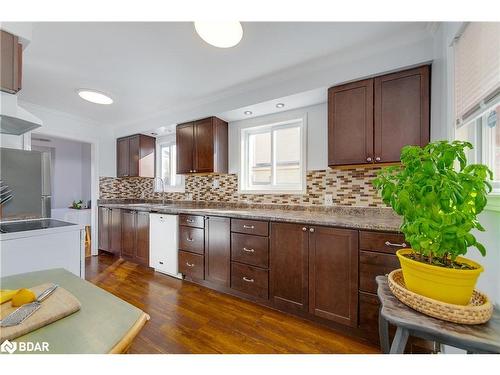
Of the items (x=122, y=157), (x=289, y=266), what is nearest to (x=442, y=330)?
(x=289, y=266)

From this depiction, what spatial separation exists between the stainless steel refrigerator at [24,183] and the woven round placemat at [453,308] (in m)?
2.96

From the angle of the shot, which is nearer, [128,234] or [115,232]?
[128,234]

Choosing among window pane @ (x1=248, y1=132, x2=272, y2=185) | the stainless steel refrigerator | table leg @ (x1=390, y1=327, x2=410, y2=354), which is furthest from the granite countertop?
the stainless steel refrigerator

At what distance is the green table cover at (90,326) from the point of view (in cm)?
47

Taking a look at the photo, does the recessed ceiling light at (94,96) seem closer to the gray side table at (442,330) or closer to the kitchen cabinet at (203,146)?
the kitchen cabinet at (203,146)

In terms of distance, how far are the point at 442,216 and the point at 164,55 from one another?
2.30m

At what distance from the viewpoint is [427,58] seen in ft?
5.31

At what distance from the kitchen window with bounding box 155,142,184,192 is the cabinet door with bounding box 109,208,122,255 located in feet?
2.60

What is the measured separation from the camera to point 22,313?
0.54 metres

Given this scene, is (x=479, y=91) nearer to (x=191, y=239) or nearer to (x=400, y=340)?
(x=400, y=340)

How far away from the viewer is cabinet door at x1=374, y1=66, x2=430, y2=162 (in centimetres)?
165

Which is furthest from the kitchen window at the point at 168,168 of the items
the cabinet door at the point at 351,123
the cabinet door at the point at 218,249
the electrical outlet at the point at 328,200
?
the cabinet door at the point at 351,123

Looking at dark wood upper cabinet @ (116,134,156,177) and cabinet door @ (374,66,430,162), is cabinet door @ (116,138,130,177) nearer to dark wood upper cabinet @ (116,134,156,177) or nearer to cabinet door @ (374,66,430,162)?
dark wood upper cabinet @ (116,134,156,177)
